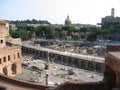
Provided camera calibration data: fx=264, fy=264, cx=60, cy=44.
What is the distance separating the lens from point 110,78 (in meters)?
13.5

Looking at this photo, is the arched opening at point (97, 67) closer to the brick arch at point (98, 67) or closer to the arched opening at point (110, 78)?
the brick arch at point (98, 67)

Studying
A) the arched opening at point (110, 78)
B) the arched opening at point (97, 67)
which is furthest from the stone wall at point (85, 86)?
the arched opening at point (97, 67)

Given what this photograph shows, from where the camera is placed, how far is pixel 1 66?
37.9 meters

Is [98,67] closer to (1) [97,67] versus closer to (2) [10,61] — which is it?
(1) [97,67]

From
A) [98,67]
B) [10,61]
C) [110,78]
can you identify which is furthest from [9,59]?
[110,78]

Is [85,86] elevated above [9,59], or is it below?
above

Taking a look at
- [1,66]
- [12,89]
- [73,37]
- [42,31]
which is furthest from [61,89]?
[42,31]

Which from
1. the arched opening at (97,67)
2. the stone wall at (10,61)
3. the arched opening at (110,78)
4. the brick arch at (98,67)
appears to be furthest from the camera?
the brick arch at (98,67)

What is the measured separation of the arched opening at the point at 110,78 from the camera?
13477 mm

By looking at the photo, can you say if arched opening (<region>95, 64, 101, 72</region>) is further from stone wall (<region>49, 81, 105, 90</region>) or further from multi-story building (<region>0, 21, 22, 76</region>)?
stone wall (<region>49, 81, 105, 90</region>)

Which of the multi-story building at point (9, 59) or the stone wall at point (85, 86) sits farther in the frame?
the multi-story building at point (9, 59)

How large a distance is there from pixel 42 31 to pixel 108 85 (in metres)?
103

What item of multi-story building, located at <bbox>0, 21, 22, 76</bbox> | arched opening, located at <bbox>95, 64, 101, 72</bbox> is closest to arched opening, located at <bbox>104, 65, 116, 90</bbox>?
multi-story building, located at <bbox>0, 21, 22, 76</bbox>

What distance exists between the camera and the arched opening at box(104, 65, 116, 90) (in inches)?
531
